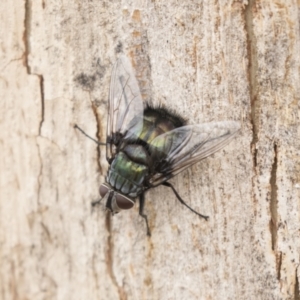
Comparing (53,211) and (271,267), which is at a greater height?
(53,211)

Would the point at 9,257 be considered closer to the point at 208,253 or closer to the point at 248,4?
the point at 208,253

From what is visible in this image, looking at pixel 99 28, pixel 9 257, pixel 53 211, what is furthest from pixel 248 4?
pixel 9 257

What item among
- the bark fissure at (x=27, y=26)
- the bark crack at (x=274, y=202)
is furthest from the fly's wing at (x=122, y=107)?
the bark crack at (x=274, y=202)

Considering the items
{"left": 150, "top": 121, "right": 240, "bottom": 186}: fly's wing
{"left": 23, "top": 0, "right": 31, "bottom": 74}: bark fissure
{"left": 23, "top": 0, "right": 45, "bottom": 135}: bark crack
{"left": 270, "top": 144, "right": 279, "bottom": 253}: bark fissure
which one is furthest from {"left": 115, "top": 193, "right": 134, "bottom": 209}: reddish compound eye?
{"left": 23, "top": 0, "right": 31, "bottom": 74}: bark fissure

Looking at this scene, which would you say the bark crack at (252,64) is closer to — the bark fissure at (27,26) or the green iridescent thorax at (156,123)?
the green iridescent thorax at (156,123)

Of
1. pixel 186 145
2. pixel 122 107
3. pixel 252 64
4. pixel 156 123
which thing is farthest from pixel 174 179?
pixel 252 64

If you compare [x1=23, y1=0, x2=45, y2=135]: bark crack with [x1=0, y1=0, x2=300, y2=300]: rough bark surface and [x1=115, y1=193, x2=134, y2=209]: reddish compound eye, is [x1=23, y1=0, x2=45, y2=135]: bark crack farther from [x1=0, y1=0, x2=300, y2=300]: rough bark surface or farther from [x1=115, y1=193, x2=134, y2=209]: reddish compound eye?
[x1=115, y1=193, x2=134, y2=209]: reddish compound eye
